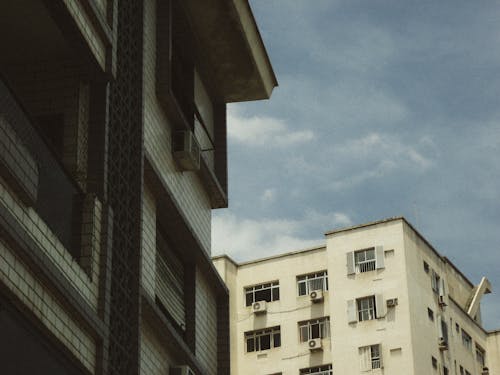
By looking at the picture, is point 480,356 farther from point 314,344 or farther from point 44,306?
point 44,306

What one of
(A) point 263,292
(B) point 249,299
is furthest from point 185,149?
(A) point 263,292

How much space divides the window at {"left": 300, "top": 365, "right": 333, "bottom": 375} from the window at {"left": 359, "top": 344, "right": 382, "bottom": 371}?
1.99 m

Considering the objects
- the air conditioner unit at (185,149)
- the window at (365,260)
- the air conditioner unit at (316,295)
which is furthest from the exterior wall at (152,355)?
the air conditioner unit at (316,295)

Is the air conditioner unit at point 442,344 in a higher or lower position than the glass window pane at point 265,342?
lower

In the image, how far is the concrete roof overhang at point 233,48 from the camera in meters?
26.0

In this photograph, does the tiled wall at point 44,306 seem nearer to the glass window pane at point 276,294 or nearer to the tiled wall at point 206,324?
the tiled wall at point 206,324

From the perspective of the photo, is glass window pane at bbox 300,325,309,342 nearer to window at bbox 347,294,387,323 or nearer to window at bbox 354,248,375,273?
window at bbox 347,294,387,323

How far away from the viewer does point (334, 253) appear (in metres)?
63.0

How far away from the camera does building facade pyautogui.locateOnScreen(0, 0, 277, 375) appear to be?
1619 centimetres

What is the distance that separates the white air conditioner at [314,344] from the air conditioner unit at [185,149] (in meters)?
38.8

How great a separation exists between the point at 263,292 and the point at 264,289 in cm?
16

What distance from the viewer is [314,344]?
6234cm

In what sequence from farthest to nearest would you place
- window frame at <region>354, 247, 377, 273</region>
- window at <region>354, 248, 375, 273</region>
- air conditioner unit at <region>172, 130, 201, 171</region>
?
window at <region>354, 248, 375, 273</region>, window frame at <region>354, 247, 377, 273</region>, air conditioner unit at <region>172, 130, 201, 171</region>

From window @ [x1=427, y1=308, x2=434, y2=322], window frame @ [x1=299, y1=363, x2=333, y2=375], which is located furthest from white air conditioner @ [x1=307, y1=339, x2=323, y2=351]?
window @ [x1=427, y1=308, x2=434, y2=322]
